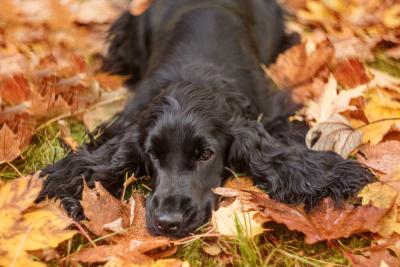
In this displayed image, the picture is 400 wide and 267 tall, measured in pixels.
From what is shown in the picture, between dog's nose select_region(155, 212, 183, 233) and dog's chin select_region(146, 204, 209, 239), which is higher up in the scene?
dog's nose select_region(155, 212, 183, 233)

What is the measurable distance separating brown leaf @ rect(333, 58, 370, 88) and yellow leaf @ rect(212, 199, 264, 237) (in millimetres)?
1602

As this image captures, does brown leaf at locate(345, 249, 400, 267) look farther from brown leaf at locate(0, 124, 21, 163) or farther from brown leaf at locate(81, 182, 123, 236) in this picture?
brown leaf at locate(0, 124, 21, 163)

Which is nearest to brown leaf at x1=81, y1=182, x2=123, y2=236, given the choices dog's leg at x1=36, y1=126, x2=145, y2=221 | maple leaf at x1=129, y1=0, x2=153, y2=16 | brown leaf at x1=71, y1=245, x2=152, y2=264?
brown leaf at x1=71, y1=245, x2=152, y2=264

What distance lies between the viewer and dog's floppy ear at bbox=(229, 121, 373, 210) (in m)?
2.65

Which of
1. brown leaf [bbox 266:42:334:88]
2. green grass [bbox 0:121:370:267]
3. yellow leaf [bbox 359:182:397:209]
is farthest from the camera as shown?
brown leaf [bbox 266:42:334:88]

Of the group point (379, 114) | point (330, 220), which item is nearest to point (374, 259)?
point (330, 220)

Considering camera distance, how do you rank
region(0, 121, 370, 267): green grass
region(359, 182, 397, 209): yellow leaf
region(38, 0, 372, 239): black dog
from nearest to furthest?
region(0, 121, 370, 267): green grass < region(359, 182, 397, 209): yellow leaf < region(38, 0, 372, 239): black dog

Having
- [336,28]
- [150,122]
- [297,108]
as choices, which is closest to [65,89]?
[150,122]

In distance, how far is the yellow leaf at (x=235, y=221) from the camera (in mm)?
2289

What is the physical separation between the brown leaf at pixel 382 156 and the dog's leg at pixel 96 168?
1024 millimetres

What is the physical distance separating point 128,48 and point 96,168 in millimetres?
1927

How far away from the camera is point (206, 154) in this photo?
2.69 metres

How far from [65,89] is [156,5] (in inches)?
40.3

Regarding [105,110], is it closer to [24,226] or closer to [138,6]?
[138,6]
